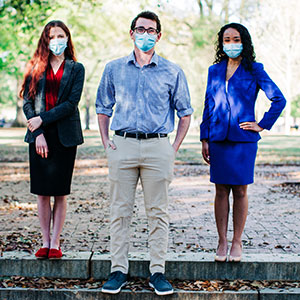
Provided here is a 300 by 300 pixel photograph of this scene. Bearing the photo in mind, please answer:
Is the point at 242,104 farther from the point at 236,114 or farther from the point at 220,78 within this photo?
the point at 220,78

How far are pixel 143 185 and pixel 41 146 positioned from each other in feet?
3.08

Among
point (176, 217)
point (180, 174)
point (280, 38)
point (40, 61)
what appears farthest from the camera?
point (280, 38)

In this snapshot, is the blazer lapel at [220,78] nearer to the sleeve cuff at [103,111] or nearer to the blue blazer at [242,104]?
the blue blazer at [242,104]

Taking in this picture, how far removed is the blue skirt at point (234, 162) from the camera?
4.33 meters

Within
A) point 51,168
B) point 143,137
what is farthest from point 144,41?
point 51,168

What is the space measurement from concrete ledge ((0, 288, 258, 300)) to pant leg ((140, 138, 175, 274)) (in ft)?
0.74

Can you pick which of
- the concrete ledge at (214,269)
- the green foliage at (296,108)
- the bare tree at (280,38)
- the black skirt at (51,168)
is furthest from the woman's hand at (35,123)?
the green foliage at (296,108)

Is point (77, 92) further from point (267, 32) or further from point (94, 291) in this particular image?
point (267, 32)

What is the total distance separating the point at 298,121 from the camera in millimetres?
94812

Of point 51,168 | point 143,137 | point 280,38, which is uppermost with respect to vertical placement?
point 280,38

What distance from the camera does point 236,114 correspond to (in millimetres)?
4301

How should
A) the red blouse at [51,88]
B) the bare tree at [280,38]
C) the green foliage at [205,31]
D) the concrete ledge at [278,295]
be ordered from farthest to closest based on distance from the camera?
the bare tree at [280,38] < the green foliage at [205,31] < the red blouse at [51,88] < the concrete ledge at [278,295]

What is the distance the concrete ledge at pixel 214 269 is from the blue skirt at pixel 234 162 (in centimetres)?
78

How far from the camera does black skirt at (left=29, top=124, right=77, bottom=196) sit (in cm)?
440
